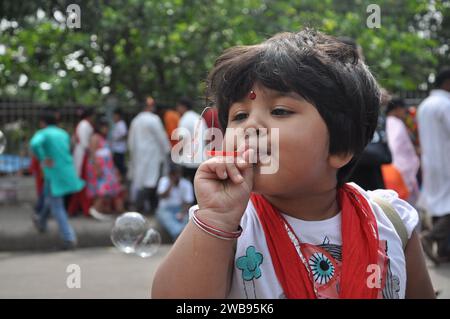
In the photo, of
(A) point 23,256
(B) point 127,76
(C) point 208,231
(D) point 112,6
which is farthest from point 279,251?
(B) point 127,76

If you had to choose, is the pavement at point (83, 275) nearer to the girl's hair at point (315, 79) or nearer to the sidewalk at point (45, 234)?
the sidewalk at point (45, 234)

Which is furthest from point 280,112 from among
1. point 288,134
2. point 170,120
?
point 170,120

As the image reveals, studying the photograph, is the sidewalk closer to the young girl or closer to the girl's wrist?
the young girl

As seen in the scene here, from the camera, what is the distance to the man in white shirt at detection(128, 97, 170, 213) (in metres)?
9.96

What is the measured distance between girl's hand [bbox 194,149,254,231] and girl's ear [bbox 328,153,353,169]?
0.26 metres

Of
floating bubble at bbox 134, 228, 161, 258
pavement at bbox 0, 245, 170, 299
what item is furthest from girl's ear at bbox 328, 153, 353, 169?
pavement at bbox 0, 245, 170, 299

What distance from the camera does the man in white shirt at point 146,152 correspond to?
9.96 metres

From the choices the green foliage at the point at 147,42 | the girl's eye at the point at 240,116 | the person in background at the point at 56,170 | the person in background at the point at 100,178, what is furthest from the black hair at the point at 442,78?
the girl's eye at the point at 240,116

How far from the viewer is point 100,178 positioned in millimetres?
9953

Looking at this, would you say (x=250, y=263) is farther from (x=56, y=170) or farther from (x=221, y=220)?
(x=56, y=170)

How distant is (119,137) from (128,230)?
25.9 ft

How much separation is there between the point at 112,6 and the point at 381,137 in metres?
6.91

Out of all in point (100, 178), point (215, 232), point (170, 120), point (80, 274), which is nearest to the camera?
point (215, 232)

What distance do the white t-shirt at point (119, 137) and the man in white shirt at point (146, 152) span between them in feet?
2.60
